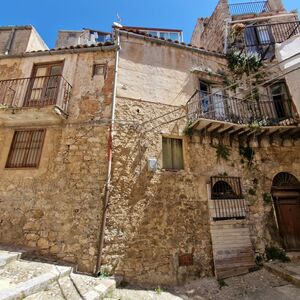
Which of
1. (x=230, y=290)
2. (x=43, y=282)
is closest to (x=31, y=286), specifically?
(x=43, y=282)

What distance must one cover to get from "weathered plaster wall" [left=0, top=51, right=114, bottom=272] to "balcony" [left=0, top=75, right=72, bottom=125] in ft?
1.14

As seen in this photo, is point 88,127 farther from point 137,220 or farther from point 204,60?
point 204,60

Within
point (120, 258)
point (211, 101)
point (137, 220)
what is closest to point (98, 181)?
point (137, 220)

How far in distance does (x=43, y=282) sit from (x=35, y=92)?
6875 mm

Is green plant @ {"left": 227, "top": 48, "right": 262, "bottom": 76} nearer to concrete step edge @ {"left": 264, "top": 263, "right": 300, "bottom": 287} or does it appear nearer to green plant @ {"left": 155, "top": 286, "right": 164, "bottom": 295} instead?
concrete step edge @ {"left": 264, "top": 263, "right": 300, "bottom": 287}

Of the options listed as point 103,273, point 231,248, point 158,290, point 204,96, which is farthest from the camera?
point 204,96

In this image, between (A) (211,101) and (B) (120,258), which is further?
(A) (211,101)

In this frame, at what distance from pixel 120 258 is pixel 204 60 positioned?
920cm

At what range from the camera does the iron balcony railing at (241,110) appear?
8711 mm

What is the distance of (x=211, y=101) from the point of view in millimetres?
9312

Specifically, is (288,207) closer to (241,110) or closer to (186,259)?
(241,110)

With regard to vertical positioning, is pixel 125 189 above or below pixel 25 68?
below

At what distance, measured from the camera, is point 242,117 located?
29.7ft

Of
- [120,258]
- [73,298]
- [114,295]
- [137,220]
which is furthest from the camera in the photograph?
[137,220]
